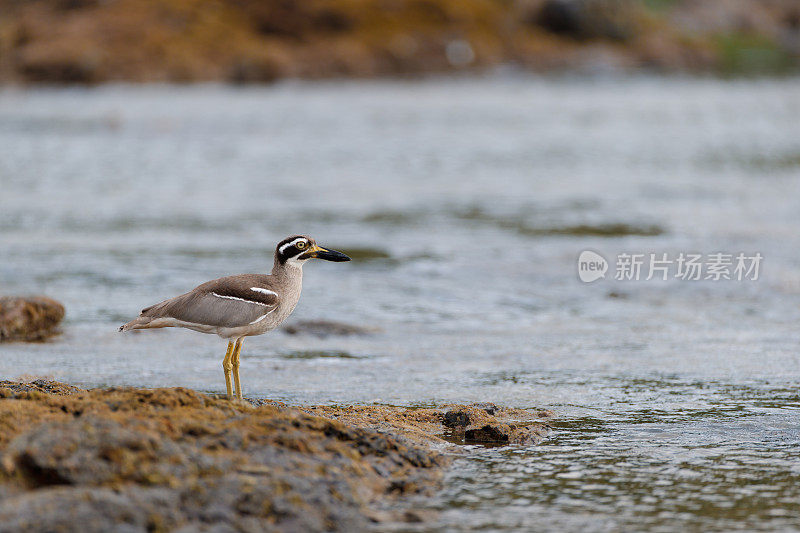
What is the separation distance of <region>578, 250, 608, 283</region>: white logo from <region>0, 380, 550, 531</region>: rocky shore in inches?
384

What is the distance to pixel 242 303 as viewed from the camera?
9.65 meters

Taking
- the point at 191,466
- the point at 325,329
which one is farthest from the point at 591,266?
the point at 191,466

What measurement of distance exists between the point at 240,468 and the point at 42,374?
544cm

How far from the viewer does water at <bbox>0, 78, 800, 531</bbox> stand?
8859 mm

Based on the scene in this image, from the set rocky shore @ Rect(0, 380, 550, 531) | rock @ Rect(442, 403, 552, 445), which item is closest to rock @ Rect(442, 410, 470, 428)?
rock @ Rect(442, 403, 552, 445)

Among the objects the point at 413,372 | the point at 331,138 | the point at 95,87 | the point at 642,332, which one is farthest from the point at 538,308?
the point at 95,87

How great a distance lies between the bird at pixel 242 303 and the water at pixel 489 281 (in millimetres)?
1626

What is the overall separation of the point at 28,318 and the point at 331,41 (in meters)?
64.2

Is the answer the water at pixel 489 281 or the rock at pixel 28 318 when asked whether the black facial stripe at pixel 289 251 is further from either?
the rock at pixel 28 318

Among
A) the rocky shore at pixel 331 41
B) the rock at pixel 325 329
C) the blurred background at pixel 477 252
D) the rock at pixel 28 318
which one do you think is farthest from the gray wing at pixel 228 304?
the rocky shore at pixel 331 41

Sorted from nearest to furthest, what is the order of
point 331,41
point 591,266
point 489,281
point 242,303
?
1. point 242,303
2. point 489,281
3. point 591,266
4. point 331,41

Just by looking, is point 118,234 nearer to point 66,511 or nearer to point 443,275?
point 443,275

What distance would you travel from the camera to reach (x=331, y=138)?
43156 mm

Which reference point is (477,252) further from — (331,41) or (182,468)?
(331,41)
